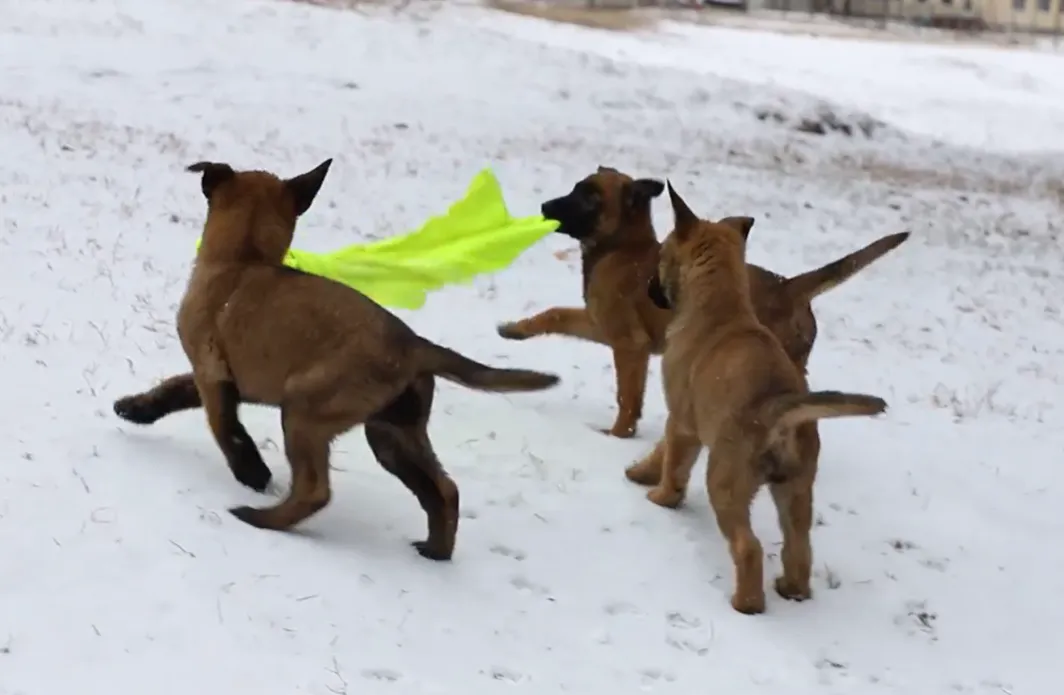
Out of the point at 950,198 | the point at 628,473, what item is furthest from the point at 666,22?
the point at 628,473

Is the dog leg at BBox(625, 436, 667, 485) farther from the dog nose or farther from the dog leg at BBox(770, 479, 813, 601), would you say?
the dog nose

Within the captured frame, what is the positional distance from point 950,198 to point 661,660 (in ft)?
46.3

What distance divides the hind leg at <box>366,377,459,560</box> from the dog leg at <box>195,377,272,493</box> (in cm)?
58

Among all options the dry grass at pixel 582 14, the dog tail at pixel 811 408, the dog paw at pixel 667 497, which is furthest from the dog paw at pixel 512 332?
the dry grass at pixel 582 14

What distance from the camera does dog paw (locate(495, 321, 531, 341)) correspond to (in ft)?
26.4

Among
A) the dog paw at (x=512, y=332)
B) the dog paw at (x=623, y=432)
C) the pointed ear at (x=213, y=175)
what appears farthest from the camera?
Answer: the dog paw at (x=512, y=332)

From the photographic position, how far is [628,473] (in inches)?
261

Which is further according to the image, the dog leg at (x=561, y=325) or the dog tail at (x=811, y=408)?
the dog leg at (x=561, y=325)

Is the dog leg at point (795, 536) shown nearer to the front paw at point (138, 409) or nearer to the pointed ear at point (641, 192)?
the pointed ear at point (641, 192)

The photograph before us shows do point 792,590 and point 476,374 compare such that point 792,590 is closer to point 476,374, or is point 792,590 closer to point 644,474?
point 644,474

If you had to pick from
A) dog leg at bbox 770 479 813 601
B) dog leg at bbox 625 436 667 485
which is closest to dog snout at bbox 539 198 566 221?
dog leg at bbox 625 436 667 485

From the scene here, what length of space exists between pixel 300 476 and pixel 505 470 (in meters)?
1.63

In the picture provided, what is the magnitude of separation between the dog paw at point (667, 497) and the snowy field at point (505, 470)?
129 millimetres

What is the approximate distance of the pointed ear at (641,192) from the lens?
730cm
